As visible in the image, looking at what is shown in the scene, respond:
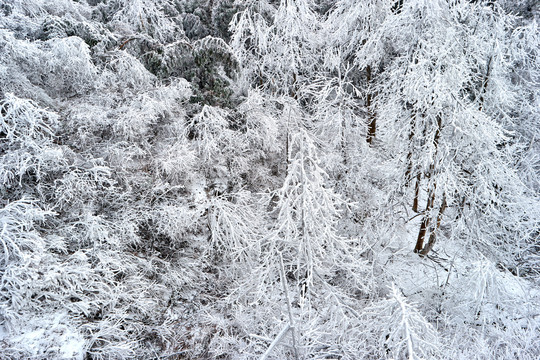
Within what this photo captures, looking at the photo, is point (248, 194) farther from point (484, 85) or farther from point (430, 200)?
point (484, 85)

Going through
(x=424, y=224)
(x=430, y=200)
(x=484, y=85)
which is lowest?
(x=424, y=224)

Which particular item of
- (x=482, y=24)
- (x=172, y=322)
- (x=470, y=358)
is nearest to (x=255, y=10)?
(x=482, y=24)

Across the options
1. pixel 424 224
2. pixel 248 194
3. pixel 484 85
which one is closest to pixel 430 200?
pixel 424 224

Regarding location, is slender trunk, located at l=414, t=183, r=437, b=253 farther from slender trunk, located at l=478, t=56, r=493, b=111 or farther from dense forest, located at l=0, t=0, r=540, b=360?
slender trunk, located at l=478, t=56, r=493, b=111

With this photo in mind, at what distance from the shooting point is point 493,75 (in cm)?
762

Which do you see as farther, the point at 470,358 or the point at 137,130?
the point at 137,130

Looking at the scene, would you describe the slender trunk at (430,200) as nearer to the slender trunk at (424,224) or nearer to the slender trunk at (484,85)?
the slender trunk at (424,224)

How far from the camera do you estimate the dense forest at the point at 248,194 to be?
5.74 m

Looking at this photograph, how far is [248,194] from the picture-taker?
8617 millimetres

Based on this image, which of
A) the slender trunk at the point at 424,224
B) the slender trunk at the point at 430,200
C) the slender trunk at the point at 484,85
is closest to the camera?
the slender trunk at the point at 430,200

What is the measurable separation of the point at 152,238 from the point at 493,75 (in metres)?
9.88

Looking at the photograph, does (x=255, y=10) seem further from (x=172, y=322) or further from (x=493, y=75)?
(x=172, y=322)

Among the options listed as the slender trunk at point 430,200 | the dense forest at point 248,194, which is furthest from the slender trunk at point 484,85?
the slender trunk at point 430,200

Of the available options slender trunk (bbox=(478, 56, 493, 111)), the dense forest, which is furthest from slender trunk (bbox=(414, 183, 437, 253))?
slender trunk (bbox=(478, 56, 493, 111))
